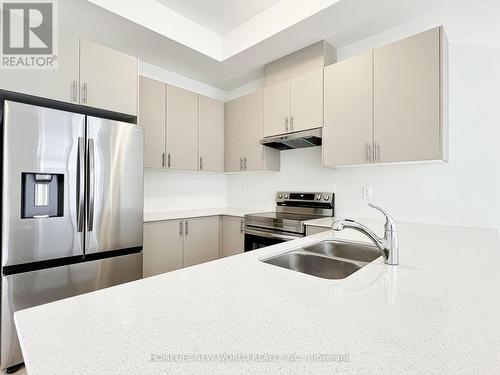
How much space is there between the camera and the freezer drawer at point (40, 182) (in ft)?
5.08

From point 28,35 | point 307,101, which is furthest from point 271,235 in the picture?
point 28,35

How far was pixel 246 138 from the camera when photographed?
10.3 feet

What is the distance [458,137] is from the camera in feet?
6.52

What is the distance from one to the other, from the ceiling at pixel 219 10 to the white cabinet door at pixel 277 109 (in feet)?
2.37

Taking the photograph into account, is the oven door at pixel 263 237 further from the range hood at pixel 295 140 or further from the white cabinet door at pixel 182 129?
the white cabinet door at pixel 182 129

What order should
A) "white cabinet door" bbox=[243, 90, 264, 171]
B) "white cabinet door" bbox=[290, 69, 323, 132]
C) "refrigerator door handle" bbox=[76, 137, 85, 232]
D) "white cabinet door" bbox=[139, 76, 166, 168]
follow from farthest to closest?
"white cabinet door" bbox=[243, 90, 264, 171] → "white cabinet door" bbox=[139, 76, 166, 168] → "white cabinet door" bbox=[290, 69, 323, 132] → "refrigerator door handle" bbox=[76, 137, 85, 232]

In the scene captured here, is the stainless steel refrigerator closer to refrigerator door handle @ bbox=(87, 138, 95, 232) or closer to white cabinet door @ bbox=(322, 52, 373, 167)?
refrigerator door handle @ bbox=(87, 138, 95, 232)

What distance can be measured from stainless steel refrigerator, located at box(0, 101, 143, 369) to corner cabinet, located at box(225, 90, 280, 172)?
1346mm

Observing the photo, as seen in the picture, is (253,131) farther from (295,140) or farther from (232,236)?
(232,236)

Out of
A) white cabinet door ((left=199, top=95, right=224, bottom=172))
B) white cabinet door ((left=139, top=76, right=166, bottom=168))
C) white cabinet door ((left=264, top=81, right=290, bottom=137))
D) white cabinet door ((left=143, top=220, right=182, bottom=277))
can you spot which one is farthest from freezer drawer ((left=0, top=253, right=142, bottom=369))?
white cabinet door ((left=264, top=81, right=290, bottom=137))

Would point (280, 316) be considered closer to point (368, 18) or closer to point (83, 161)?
point (83, 161)

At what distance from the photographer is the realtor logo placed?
1691 millimetres

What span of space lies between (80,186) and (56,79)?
810mm

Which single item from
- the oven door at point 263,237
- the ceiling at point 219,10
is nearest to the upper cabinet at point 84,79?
the ceiling at point 219,10
